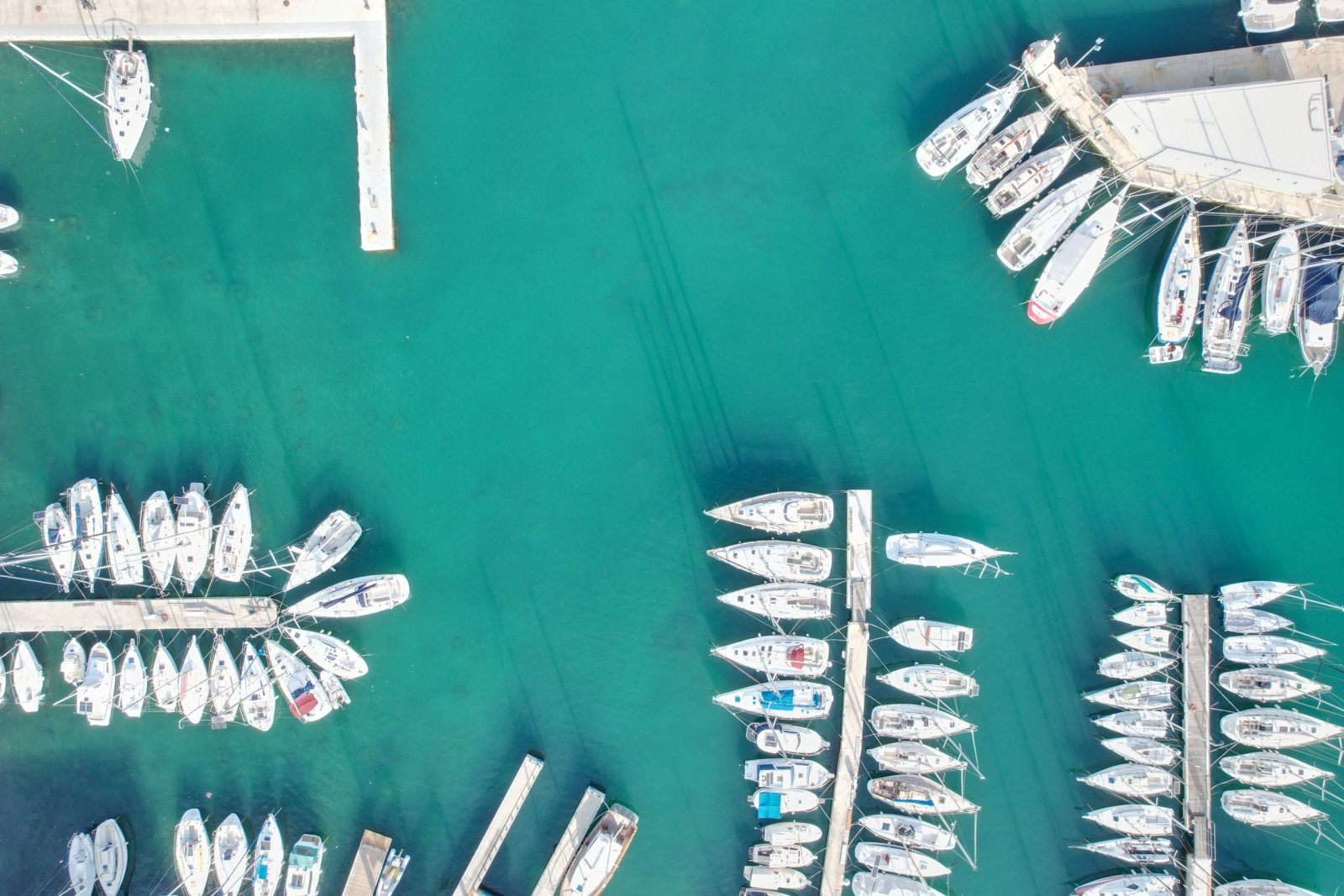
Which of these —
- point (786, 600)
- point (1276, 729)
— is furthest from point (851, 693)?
point (1276, 729)

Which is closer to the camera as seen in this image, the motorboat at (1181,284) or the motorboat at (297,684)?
the motorboat at (1181,284)

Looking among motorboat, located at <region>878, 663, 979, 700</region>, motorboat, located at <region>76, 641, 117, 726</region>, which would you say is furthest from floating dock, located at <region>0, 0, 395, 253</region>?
motorboat, located at <region>878, 663, 979, 700</region>

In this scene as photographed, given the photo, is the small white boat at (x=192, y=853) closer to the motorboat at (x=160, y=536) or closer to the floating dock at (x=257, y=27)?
the motorboat at (x=160, y=536)

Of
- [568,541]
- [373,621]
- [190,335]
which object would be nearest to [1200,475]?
[568,541]

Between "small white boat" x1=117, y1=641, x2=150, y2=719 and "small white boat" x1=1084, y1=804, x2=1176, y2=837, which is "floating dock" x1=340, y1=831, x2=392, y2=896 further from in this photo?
"small white boat" x1=1084, y1=804, x2=1176, y2=837

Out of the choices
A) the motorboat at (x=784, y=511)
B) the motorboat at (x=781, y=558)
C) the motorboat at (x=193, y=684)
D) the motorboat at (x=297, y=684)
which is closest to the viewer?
the motorboat at (x=784, y=511)

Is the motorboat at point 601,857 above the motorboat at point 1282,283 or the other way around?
the other way around

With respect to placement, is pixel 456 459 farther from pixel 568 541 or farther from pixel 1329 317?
pixel 1329 317

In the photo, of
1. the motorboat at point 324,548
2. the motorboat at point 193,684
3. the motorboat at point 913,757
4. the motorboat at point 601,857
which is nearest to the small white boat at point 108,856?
the motorboat at point 193,684
